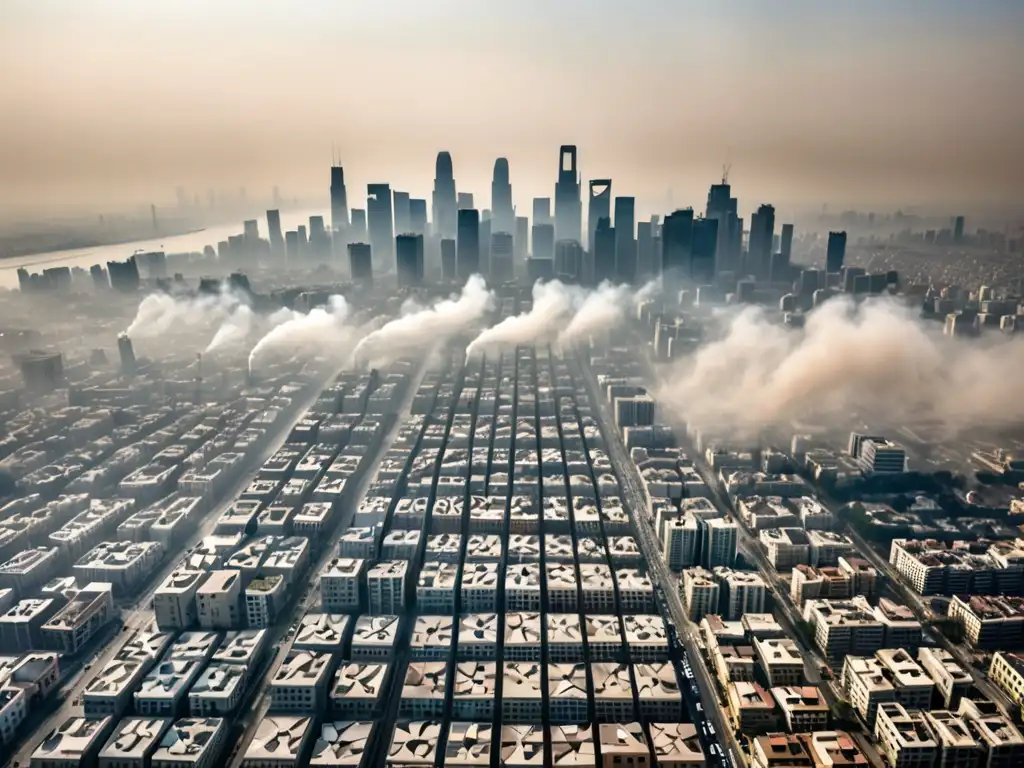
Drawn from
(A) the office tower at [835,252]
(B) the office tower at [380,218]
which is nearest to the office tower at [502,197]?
(B) the office tower at [380,218]

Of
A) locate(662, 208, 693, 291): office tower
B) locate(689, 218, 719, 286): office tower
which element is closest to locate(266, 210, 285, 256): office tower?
locate(662, 208, 693, 291): office tower

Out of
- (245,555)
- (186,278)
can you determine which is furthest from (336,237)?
(245,555)

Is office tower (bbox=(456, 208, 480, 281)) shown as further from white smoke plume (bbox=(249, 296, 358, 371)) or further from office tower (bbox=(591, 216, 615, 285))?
white smoke plume (bbox=(249, 296, 358, 371))

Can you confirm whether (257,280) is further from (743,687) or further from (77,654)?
(743,687)

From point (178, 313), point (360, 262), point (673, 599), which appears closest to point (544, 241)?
point (360, 262)

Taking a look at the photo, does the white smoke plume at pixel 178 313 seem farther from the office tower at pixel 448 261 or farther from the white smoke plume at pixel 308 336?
the office tower at pixel 448 261
